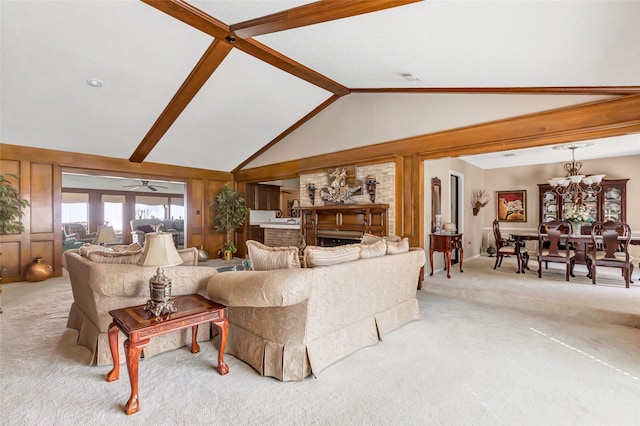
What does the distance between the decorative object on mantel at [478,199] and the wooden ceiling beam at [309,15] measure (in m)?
6.36

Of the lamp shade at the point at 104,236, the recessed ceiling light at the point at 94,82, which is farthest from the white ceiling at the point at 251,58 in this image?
the lamp shade at the point at 104,236

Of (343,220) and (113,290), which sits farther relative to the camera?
(343,220)

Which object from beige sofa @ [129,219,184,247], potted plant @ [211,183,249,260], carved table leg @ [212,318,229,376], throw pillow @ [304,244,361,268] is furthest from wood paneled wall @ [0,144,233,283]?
throw pillow @ [304,244,361,268]

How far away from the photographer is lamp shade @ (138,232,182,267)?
2176 mm

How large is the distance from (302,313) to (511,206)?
26.7 ft

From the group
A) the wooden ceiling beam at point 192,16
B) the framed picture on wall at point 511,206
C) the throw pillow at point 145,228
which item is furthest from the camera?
the throw pillow at point 145,228

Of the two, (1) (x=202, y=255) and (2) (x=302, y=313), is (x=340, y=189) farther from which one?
(2) (x=302, y=313)

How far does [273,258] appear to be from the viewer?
2.65m

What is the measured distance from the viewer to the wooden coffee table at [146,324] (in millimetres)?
1973

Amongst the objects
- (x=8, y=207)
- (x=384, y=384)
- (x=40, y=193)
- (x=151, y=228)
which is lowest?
(x=384, y=384)

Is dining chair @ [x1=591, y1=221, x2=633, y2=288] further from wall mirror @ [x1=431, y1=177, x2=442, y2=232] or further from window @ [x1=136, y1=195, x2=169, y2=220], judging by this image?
window @ [x1=136, y1=195, x2=169, y2=220]

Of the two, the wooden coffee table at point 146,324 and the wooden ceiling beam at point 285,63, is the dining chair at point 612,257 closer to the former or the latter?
the wooden ceiling beam at point 285,63

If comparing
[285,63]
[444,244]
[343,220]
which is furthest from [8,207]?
[444,244]

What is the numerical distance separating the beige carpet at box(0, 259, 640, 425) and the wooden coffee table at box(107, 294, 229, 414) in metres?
0.12
